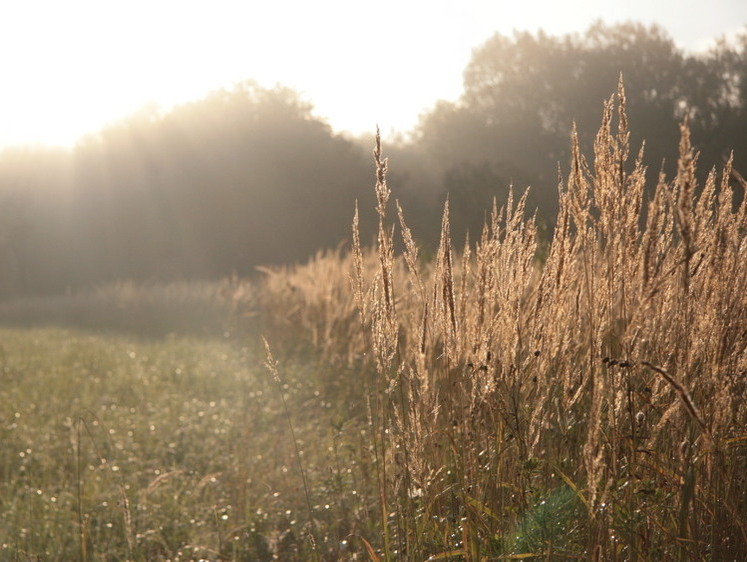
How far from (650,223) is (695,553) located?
0.69 meters

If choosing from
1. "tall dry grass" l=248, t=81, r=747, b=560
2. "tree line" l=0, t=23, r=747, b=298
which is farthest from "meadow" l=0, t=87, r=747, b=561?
"tree line" l=0, t=23, r=747, b=298

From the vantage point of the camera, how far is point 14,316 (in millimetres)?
16344

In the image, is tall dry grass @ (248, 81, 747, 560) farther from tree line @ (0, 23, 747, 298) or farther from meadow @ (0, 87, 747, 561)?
tree line @ (0, 23, 747, 298)

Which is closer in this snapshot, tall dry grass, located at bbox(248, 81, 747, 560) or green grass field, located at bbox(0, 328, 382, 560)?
tall dry grass, located at bbox(248, 81, 747, 560)

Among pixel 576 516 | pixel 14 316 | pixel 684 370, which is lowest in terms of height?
pixel 14 316

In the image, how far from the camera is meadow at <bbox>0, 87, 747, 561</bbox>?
1.65 metres

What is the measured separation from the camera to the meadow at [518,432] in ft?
5.42

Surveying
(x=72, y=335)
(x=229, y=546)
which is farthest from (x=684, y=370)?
(x=72, y=335)

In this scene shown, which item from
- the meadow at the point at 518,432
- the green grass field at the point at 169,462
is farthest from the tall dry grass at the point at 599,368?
the green grass field at the point at 169,462

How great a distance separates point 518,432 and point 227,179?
882 inches

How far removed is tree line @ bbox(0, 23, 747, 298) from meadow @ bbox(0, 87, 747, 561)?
13.3 m

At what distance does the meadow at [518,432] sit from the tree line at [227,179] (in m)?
13.3

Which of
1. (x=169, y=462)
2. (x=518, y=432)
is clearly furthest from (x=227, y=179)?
(x=518, y=432)

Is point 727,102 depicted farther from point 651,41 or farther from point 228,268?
point 228,268
